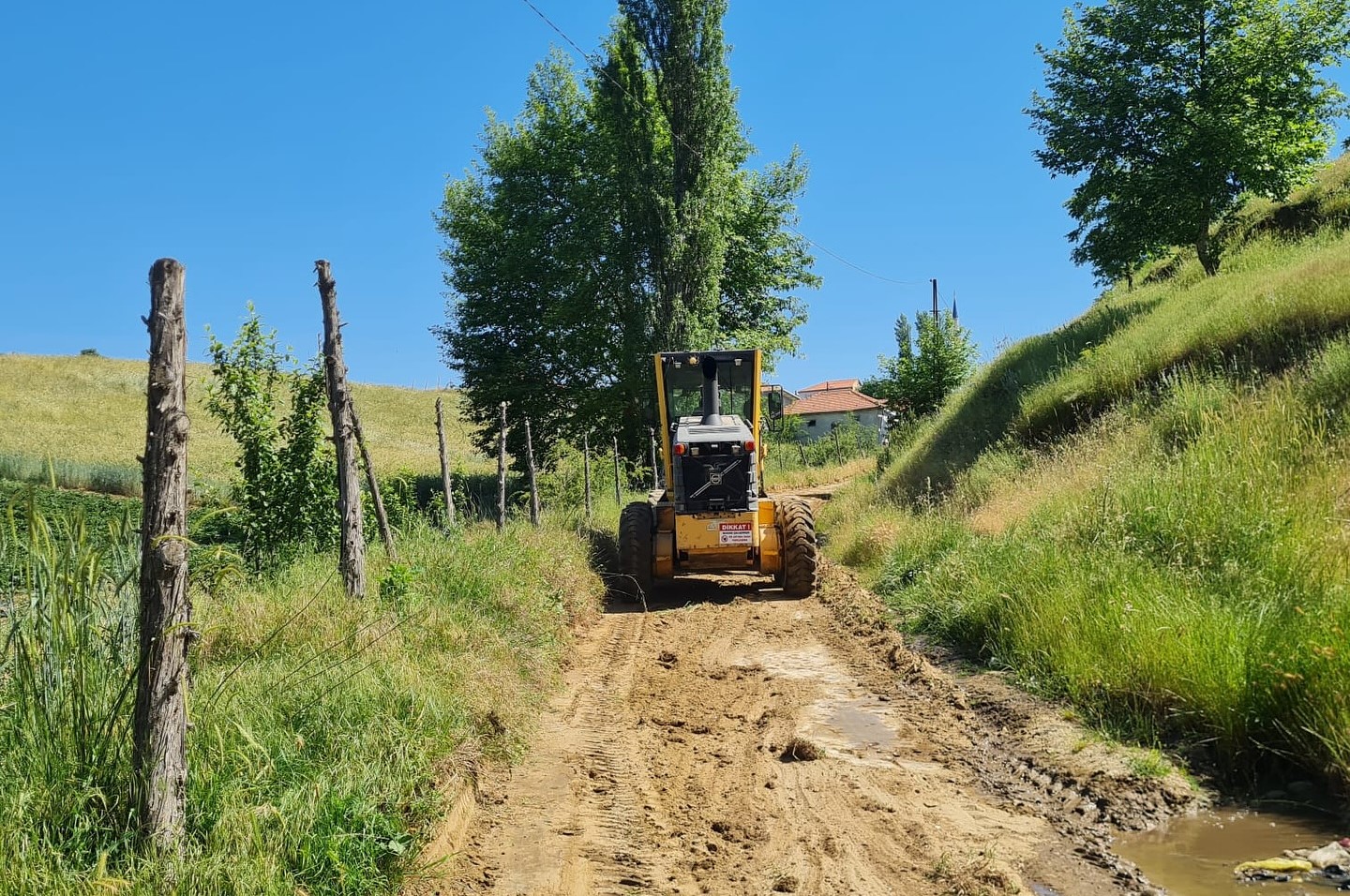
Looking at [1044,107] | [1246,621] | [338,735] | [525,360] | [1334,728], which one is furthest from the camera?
[525,360]

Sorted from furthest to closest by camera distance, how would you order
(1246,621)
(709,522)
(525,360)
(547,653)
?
1. (525,360)
2. (709,522)
3. (547,653)
4. (1246,621)

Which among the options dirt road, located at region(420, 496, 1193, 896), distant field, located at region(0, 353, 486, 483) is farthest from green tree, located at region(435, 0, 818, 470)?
dirt road, located at region(420, 496, 1193, 896)

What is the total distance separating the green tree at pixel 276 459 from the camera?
34.5 ft

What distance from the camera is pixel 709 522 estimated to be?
38.5 ft

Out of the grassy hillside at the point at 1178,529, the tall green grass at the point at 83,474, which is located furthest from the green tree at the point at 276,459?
the tall green grass at the point at 83,474

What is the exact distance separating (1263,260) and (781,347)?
53.7 feet

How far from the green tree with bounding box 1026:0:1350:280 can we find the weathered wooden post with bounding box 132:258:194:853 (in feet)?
53.4

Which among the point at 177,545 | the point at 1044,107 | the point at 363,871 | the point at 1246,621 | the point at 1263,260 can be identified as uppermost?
the point at 1044,107

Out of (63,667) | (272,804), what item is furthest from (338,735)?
(63,667)

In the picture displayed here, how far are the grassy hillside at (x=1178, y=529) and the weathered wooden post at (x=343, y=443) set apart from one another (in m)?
5.13

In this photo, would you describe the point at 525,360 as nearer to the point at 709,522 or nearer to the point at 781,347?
the point at 781,347

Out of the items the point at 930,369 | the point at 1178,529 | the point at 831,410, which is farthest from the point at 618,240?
the point at 831,410

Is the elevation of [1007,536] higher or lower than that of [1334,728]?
higher

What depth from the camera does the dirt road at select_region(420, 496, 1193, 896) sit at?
4.19 m
